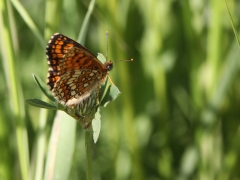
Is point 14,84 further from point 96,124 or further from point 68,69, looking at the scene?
point 96,124

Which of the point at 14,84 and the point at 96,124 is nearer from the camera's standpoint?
the point at 96,124

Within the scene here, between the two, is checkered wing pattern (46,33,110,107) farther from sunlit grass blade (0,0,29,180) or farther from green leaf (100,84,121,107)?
sunlit grass blade (0,0,29,180)

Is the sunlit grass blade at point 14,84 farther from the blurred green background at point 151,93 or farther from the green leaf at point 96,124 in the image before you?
the green leaf at point 96,124

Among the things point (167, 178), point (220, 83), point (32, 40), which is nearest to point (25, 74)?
point (32, 40)

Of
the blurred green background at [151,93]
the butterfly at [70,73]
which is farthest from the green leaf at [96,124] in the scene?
the blurred green background at [151,93]

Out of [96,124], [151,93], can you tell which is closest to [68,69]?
[96,124]

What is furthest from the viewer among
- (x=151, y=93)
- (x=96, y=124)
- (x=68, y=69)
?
(x=151, y=93)

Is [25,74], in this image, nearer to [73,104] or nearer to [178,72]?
[178,72]

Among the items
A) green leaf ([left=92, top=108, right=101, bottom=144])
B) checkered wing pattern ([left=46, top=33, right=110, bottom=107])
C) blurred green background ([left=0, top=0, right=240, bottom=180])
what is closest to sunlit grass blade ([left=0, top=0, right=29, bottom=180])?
blurred green background ([left=0, top=0, right=240, bottom=180])
